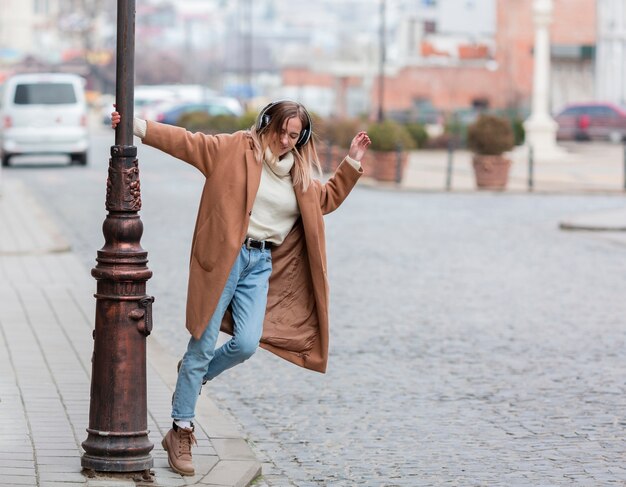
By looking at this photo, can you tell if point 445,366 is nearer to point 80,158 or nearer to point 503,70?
point 80,158

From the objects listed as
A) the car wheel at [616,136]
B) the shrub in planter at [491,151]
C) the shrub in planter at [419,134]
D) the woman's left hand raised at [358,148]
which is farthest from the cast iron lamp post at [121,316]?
the car wheel at [616,136]

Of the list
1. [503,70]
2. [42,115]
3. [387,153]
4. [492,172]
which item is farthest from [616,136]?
[42,115]

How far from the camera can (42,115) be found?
3309cm

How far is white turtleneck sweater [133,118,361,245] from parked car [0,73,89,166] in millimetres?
27088

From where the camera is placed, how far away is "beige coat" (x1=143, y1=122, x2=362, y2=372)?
636cm

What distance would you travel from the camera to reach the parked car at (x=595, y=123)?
5275 cm

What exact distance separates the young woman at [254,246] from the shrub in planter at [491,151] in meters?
22.4

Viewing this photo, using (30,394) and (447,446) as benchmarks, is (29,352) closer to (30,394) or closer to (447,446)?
(30,394)

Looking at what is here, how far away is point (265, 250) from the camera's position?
656 centimetres

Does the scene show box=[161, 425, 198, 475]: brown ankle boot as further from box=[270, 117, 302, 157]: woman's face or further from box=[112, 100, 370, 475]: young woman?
box=[270, 117, 302, 157]: woman's face

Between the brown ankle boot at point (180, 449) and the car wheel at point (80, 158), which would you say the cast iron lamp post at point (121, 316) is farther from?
the car wheel at point (80, 158)

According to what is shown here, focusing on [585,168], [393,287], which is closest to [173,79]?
[585,168]

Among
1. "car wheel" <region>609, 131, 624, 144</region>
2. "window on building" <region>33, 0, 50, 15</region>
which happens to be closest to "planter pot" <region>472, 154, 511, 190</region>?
"car wheel" <region>609, 131, 624, 144</region>

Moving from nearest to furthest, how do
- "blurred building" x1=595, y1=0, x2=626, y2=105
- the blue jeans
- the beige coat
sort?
the beige coat, the blue jeans, "blurred building" x1=595, y1=0, x2=626, y2=105
